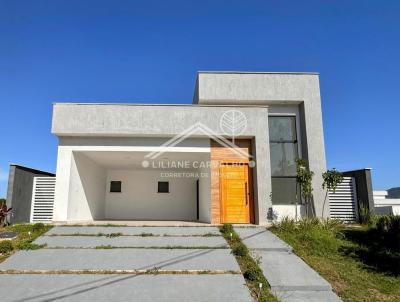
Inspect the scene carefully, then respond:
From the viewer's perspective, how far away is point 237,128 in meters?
12.0

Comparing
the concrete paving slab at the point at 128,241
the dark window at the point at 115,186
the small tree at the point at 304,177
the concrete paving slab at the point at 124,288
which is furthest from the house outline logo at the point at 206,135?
the concrete paving slab at the point at 124,288

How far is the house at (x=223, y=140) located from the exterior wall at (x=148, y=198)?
293 cm

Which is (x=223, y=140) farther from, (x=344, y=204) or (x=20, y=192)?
(x=20, y=192)

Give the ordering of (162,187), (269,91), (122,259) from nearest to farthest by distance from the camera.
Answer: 1. (122,259)
2. (269,91)
3. (162,187)

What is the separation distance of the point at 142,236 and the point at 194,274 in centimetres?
330

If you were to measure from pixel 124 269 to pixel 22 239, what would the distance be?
159 inches

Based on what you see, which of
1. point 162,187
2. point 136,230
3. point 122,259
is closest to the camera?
point 122,259

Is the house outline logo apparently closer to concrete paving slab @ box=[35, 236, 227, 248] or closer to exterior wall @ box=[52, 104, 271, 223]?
exterior wall @ box=[52, 104, 271, 223]

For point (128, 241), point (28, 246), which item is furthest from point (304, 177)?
point (28, 246)

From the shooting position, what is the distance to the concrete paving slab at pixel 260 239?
8234 millimetres

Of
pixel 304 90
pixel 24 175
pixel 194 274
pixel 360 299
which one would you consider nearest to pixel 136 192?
pixel 24 175

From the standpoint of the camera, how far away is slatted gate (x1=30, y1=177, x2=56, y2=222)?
13.2m

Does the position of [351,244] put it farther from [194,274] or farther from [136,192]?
[136,192]

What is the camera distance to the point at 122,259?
23.4ft
